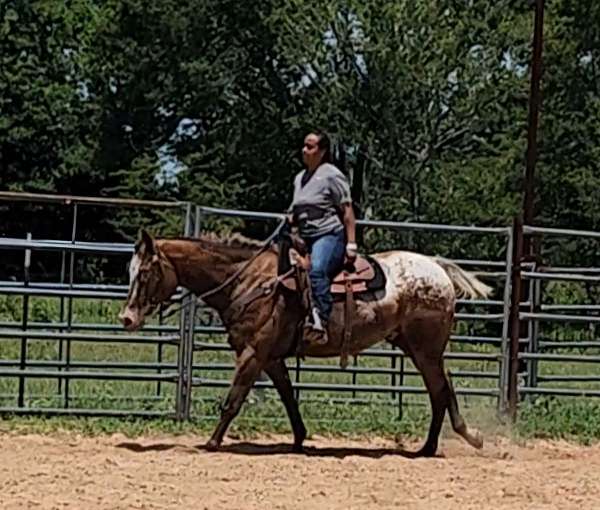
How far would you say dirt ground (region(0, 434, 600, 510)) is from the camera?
6.10m


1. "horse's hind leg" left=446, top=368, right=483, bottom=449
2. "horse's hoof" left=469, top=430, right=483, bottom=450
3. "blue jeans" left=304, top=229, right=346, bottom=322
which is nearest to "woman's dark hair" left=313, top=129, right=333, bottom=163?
"blue jeans" left=304, top=229, right=346, bottom=322

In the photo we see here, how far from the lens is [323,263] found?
7949 millimetres

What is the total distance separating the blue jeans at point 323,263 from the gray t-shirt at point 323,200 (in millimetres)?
52

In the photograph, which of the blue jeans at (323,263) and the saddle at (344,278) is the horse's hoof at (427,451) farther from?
the blue jeans at (323,263)

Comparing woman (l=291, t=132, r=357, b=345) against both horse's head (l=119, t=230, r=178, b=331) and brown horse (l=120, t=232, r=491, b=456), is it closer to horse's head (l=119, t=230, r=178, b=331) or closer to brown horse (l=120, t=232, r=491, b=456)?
brown horse (l=120, t=232, r=491, b=456)

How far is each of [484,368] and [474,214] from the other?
18.3 meters

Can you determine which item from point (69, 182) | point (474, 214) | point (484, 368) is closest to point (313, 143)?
point (484, 368)

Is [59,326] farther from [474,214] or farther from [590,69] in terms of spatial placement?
[590,69]

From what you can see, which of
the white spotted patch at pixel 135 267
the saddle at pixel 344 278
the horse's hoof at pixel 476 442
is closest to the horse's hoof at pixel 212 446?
the saddle at pixel 344 278

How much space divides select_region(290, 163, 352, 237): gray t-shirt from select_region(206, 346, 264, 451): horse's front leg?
0.86 metres

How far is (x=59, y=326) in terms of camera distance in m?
9.58

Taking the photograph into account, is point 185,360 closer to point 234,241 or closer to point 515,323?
point 234,241

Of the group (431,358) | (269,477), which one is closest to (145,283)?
(269,477)

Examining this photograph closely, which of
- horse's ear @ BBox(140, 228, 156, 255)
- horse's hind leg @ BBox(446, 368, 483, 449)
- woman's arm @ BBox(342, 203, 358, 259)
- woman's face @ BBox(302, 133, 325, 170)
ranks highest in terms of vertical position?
woman's face @ BBox(302, 133, 325, 170)
